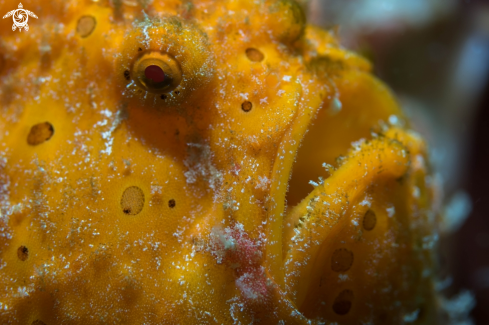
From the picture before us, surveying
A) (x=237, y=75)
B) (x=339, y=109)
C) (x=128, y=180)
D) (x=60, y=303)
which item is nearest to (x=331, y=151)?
(x=339, y=109)

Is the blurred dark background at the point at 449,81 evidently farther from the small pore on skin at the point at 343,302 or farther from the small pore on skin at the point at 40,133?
the small pore on skin at the point at 40,133

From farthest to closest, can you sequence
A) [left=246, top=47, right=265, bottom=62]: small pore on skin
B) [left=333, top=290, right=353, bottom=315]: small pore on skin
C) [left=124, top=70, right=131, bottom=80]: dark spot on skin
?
1. [left=333, top=290, right=353, bottom=315]: small pore on skin
2. [left=246, top=47, right=265, bottom=62]: small pore on skin
3. [left=124, top=70, right=131, bottom=80]: dark spot on skin

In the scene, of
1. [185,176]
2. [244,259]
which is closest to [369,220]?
[244,259]

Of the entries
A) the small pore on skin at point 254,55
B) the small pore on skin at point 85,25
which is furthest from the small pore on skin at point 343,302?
the small pore on skin at point 85,25

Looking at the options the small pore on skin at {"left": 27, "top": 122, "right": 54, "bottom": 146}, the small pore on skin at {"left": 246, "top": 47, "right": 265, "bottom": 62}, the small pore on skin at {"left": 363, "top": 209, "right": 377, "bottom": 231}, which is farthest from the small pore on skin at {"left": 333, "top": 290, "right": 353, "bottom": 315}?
the small pore on skin at {"left": 27, "top": 122, "right": 54, "bottom": 146}

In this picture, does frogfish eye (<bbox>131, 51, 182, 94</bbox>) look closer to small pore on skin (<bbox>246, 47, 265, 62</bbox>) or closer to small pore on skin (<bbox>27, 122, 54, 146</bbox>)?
small pore on skin (<bbox>246, 47, 265, 62</bbox>)

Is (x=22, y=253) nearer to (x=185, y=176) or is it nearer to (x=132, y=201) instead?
(x=132, y=201)

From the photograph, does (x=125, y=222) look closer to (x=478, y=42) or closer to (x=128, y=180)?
(x=128, y=180)
